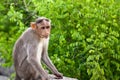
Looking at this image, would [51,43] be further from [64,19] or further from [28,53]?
[28,53]

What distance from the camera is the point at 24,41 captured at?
7.60 m

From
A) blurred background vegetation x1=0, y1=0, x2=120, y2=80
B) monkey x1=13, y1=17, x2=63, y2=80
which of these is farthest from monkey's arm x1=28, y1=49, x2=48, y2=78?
blurred background vegetation x1=0, y1=0, x2=120, y2=80

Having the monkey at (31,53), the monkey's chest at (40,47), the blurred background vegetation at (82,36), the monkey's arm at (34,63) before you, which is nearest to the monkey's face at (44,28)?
the monkey at (31,53)

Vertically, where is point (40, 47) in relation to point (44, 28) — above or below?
below

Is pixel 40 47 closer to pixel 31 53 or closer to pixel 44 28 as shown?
pixel 31 53

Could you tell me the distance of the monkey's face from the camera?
7.23 meters

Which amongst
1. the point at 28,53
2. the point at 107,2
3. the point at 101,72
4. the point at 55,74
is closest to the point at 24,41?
the point at 28,53

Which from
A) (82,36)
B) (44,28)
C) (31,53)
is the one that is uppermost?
(44,28)

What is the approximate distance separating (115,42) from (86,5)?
104 centimetres

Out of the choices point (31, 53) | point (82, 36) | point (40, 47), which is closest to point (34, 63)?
point (31, 53)

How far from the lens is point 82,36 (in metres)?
9.88

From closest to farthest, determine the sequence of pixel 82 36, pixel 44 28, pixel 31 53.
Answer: pixel 44 28 < pixel 31 53 < pixel 82 36

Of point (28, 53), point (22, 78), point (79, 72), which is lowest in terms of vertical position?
point (79, 72)

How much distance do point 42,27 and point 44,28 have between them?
63mm
